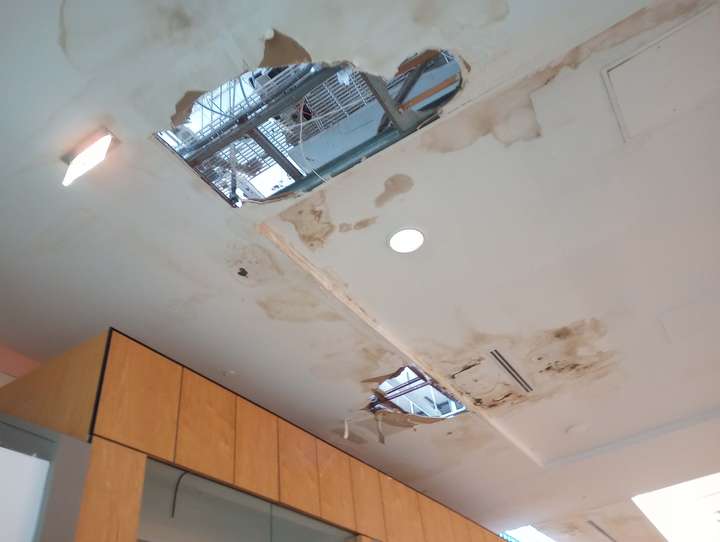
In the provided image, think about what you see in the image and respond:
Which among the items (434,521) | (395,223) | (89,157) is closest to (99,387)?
(89,157)

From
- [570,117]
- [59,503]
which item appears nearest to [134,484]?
[59,503]

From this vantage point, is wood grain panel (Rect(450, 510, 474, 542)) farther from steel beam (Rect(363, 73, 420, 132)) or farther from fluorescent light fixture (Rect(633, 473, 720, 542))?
steel beam (Rect(363, 73, 420, 132))

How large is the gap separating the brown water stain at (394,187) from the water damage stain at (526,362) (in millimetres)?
955

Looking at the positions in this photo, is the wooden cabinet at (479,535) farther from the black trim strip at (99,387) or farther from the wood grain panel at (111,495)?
the black trim strip at (99,387)

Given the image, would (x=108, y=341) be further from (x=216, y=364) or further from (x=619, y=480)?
(x=619, y=480)

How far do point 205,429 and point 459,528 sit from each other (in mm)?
2461

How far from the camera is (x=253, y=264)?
7.08 ft

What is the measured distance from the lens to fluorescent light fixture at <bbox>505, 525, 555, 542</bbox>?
214 inches

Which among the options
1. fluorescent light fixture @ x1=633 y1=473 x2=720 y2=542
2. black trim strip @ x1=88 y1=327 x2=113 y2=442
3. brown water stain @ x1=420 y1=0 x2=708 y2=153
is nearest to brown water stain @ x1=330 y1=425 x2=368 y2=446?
black trim strip @ x1=88 y1=327 x2=113 y2=442

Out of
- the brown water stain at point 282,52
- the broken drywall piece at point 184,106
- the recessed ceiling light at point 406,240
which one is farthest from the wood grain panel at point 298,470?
the brown water stain at point 282,52

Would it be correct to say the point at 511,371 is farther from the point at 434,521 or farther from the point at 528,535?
the point at 528,535

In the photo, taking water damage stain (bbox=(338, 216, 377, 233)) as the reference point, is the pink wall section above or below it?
below

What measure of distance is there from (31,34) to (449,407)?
106 inches

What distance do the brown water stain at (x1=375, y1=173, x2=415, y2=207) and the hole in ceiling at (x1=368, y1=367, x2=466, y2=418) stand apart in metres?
1.11
